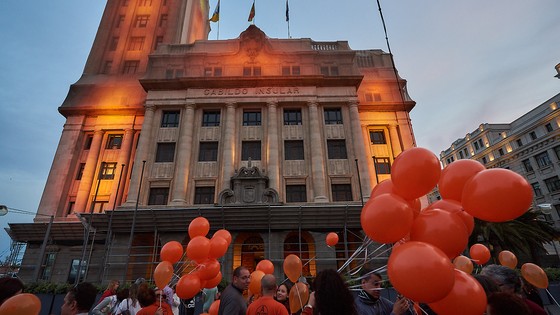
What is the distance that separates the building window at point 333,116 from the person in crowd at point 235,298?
70.1ft

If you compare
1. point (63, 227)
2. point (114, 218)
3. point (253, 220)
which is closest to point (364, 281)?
point (253, 220)

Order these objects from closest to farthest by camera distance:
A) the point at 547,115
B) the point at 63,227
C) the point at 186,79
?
the point at 63,227 → the point at 186,79 → the point at 547,115

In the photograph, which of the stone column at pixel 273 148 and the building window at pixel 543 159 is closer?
the stone column at pixel 273 148

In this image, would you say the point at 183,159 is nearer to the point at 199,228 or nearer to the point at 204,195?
the point at 204,195

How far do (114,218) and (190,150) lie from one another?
7448mm

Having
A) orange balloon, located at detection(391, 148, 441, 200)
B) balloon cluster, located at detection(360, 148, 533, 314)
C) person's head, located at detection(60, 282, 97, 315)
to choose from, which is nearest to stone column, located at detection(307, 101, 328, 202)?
balloon cluster, located at detection(360, 148, 533, 314)

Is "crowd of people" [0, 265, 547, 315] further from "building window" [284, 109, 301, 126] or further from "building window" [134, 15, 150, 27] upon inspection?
"building window" [134, 15, 150, 27]

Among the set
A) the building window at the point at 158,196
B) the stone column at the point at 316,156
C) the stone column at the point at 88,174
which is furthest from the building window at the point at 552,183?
the stone column at the point at 88,174

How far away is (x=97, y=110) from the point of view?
84.6ft

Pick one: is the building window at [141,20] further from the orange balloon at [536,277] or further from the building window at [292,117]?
the orange balloon at [536,277]

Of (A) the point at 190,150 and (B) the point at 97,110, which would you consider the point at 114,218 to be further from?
(B) the point at 97,110

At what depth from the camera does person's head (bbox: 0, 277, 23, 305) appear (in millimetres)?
2961

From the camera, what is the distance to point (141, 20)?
109 ft

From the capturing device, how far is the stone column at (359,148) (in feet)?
69.2
